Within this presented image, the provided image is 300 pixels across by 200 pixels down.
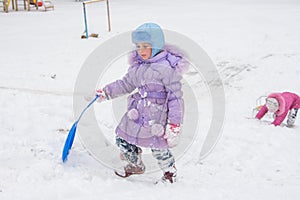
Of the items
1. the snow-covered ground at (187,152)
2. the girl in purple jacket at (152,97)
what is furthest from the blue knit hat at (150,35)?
the snow-covered ground at (187,152)

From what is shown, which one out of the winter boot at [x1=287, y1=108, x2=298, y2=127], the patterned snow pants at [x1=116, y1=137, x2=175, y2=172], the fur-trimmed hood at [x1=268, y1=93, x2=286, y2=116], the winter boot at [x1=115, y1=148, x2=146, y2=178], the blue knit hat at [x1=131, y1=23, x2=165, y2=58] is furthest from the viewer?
the winter boot at [x1=287, y1=108, x2=298, y2=127]

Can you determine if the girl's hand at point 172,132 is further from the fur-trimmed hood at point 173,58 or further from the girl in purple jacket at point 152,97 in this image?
the fur-trimmed hood at point 173,58

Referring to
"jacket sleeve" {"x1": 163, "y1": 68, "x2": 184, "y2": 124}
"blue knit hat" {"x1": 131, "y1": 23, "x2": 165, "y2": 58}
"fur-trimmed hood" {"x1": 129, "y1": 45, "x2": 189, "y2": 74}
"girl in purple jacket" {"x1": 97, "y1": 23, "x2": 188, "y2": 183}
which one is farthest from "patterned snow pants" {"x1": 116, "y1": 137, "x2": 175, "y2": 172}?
"blue knit hat" {"x1": 131, "y1": 23, "x2": 165, "y2": 58}

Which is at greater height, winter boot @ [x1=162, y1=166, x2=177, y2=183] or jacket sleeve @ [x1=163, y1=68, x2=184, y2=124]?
jacket sleeve @ [x1=163, y1=68, x2=184, y2=124]

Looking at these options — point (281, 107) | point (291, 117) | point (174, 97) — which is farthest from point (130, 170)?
point (291, 117)

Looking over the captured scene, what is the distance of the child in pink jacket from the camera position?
493 centimetres

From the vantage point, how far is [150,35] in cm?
267

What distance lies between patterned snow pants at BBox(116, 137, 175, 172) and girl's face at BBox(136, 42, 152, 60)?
2.33 feet

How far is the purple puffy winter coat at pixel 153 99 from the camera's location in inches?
107

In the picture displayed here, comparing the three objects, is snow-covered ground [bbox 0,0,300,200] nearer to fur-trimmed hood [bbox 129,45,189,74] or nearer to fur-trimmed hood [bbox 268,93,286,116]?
fur-trimmed hood [bbox 268,93,286,116]

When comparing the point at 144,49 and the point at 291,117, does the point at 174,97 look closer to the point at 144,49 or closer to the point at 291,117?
the point at 144,49

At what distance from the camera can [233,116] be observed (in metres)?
5.23

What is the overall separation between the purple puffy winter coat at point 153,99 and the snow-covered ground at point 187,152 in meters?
0.38

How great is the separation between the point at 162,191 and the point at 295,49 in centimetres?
671
